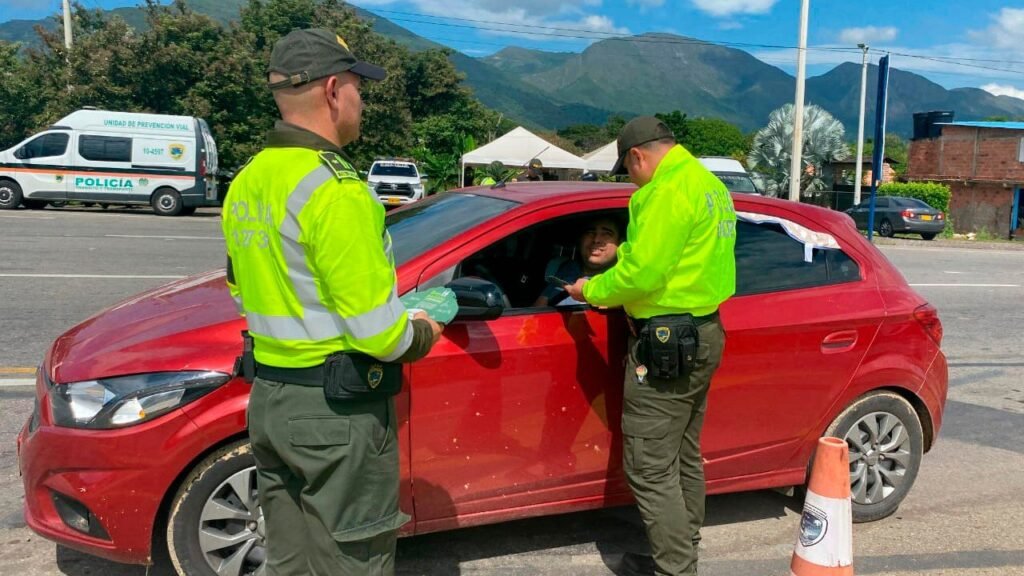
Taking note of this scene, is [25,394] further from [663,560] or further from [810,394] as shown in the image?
[810,394]

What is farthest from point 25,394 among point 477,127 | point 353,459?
point 477,127

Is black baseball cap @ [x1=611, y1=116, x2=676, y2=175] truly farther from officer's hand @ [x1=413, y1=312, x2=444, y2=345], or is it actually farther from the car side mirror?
officer's hand @ [x1=413, y1=312, x2=444, y2=345]

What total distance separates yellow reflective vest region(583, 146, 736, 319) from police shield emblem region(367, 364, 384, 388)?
109 cm

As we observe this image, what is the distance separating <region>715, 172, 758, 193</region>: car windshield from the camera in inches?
867

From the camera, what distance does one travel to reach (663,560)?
121 inches

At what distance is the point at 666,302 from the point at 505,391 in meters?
0.69

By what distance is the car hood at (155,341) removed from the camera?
2.79m

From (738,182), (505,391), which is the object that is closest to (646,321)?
(505,391)

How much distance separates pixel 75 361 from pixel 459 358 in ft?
4.51

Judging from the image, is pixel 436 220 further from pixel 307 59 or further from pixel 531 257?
pixel 307 59

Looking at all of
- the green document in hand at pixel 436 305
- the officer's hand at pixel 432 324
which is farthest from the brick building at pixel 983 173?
the officer's hand at pixel 432 324

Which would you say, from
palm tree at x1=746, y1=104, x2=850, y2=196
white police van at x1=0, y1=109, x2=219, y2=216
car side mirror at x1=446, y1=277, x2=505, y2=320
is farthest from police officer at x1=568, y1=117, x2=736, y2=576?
palm tree at x1=746, y1=104, x2=850, y2=196

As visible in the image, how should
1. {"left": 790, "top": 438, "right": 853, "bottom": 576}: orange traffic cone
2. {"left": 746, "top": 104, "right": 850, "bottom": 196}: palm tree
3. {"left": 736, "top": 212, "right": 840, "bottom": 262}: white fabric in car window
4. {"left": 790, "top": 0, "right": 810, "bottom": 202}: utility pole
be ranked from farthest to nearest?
{"left": 746, "top": 104, "right": 850, "bottom": 196}: palm tree, {"left": 790, "top": 0, "right": 810, "bottom": 202}: utility pole, {"left": 736, "top": 212, "right": 840, "bottom": 262}: white fabric in car window, {"left": 790, "top": 438, "right": 853, "bottom": 576}: orange traffic cone

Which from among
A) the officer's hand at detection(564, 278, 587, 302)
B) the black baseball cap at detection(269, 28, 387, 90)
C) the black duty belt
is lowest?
the black duty belt
